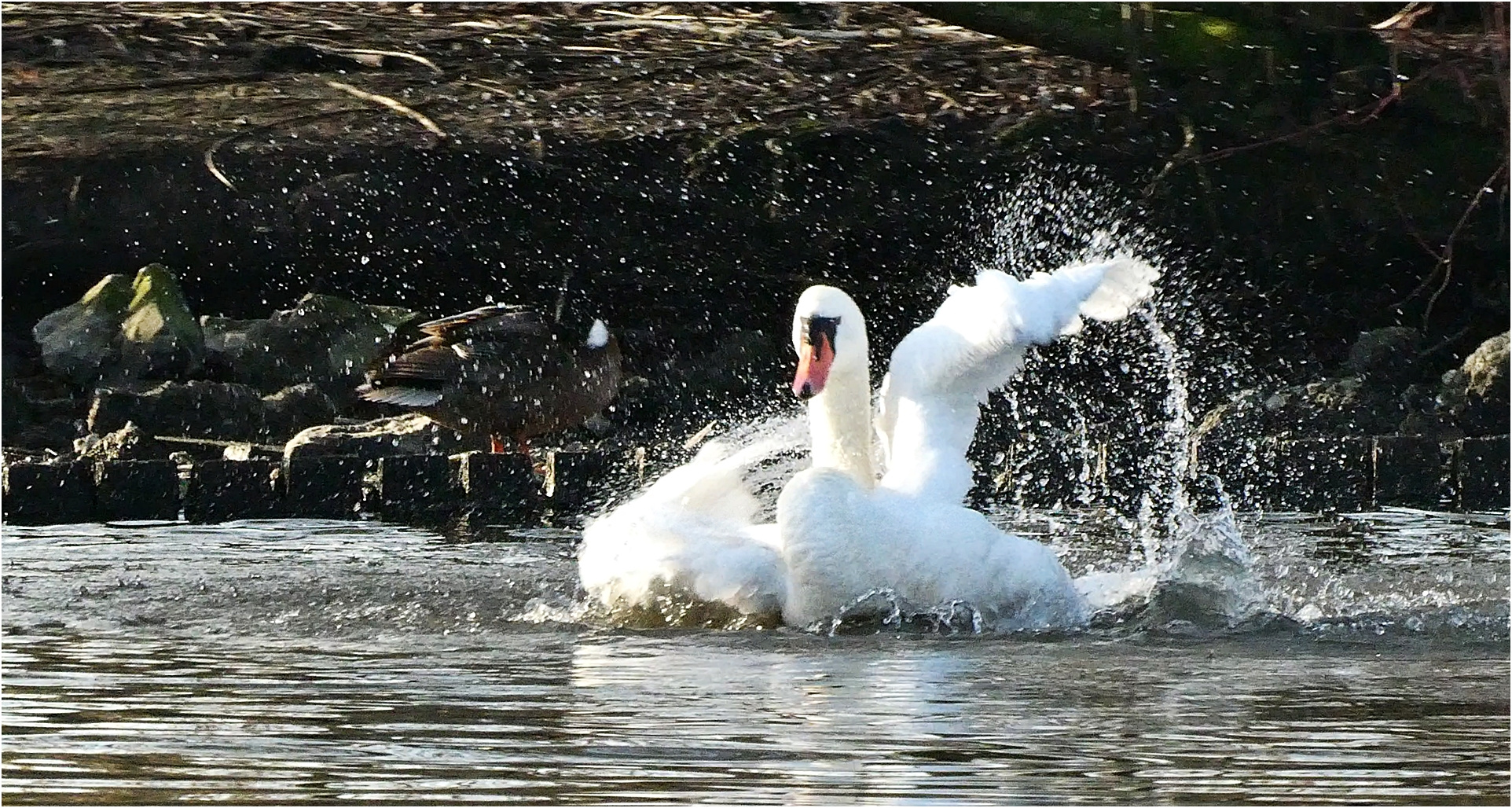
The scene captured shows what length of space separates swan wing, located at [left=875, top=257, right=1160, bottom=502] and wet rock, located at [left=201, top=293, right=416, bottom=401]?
581 centimetres

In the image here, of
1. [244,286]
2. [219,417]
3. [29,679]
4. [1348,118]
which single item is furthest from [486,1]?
[29,679]

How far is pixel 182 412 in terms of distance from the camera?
1090cm

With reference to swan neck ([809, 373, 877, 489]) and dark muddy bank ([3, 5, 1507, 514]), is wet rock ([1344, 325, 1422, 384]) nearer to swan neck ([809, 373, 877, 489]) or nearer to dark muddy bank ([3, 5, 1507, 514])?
dark muddy bank ([3, 5, 1507, 514])

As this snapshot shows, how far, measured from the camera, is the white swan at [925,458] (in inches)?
239

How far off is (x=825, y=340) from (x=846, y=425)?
0.26 meters

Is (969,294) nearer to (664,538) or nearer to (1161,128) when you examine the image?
(664,538)

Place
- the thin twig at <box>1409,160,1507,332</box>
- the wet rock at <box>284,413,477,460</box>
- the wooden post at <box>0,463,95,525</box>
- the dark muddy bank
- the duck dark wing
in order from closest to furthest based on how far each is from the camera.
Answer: the thin twig at <box>1409,160,1507,332</box> < the wooden post at <box>0,463,95,525</box> < the duck dark wing < the wet rock at <box>284,413,477,460</box> < the dark muddy bank

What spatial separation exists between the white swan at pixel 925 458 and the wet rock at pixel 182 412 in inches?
189

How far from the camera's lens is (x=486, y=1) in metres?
13.6

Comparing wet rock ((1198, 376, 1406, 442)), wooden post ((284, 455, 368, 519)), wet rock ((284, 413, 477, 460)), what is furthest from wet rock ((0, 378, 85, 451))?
wet rock ((1198, 376, 1406, 442))

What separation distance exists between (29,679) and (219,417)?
5.87 metres

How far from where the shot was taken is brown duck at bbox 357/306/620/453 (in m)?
9.73

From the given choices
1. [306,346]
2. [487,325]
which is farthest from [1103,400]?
[306,346]

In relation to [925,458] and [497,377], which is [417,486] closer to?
[497,377]
